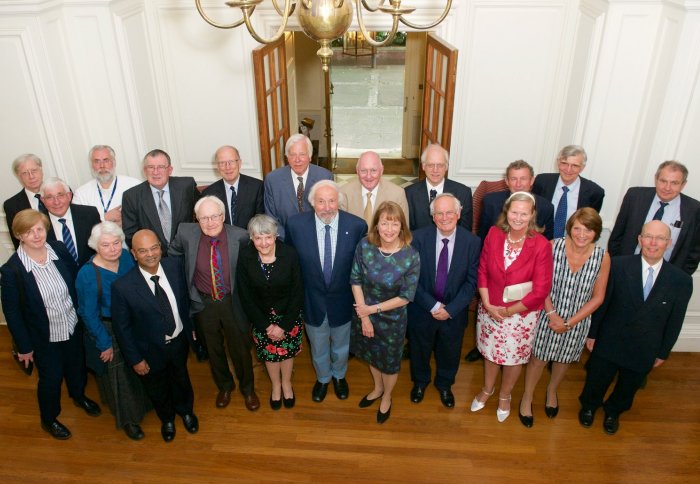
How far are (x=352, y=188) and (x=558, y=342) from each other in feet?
6.04

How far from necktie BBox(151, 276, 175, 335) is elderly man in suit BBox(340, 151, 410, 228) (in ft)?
4.53

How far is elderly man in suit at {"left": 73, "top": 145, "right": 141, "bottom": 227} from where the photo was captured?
4086 millimetres

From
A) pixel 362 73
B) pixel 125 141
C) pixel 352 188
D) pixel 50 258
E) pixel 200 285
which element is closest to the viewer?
pixel 50 258

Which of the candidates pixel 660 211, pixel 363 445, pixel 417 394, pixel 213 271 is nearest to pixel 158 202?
pixel 213 271

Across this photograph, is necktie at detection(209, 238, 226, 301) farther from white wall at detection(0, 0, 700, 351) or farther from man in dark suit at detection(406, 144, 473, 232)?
white wall at detection(0, 0, 700, 351)

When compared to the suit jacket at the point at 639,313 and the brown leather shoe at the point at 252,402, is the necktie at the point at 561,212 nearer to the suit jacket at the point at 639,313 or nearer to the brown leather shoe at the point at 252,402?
the suit jacket at the point at 639,313

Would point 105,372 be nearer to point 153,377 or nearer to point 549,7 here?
point 153,377

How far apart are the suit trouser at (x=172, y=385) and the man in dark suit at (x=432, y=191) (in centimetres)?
193

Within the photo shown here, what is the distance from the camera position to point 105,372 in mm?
3656

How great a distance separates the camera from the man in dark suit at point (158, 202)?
4.01m

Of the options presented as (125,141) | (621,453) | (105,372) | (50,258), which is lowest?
(621,453)

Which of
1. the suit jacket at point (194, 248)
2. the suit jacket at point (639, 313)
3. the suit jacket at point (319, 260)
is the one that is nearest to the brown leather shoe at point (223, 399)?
the suit jacket at point (194, 248)

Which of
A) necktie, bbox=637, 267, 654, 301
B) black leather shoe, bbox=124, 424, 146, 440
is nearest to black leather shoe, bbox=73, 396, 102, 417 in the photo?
black leather shoe, bbox=124, 424, 146, 440

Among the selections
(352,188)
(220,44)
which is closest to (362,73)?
(220,44)
